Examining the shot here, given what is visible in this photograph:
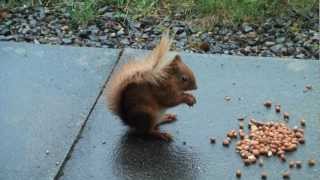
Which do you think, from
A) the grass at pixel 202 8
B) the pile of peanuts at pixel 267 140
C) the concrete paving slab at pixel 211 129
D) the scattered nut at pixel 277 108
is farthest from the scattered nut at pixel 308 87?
the grass at pixel 202 8

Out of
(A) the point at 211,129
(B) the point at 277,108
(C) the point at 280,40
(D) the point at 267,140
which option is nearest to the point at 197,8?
(C) the point at 280,40

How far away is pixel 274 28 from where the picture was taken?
5.39 metres

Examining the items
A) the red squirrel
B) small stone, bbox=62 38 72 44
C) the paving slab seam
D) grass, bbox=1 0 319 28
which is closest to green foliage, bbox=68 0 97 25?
grass, bbox=1 0 319 28

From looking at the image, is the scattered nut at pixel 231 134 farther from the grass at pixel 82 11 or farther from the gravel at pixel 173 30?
the grass at pixel 82 11

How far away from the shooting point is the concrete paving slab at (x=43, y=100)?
3521 mm

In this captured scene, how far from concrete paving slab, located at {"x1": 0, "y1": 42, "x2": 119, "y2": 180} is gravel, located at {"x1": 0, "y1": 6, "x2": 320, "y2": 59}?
2.03 ft

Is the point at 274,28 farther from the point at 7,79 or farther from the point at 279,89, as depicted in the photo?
the point at 7,79

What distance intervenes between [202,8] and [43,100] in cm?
197

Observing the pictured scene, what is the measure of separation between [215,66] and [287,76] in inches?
A: 16.8

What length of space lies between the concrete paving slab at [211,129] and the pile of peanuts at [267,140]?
39 millimetres

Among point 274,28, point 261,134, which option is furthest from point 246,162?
point 274,28

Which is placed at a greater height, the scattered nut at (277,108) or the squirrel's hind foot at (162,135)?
the scattered nut at (277,108)

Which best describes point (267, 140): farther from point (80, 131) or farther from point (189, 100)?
point (80, 131)

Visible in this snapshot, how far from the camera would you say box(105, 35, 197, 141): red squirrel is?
3.49 metres
